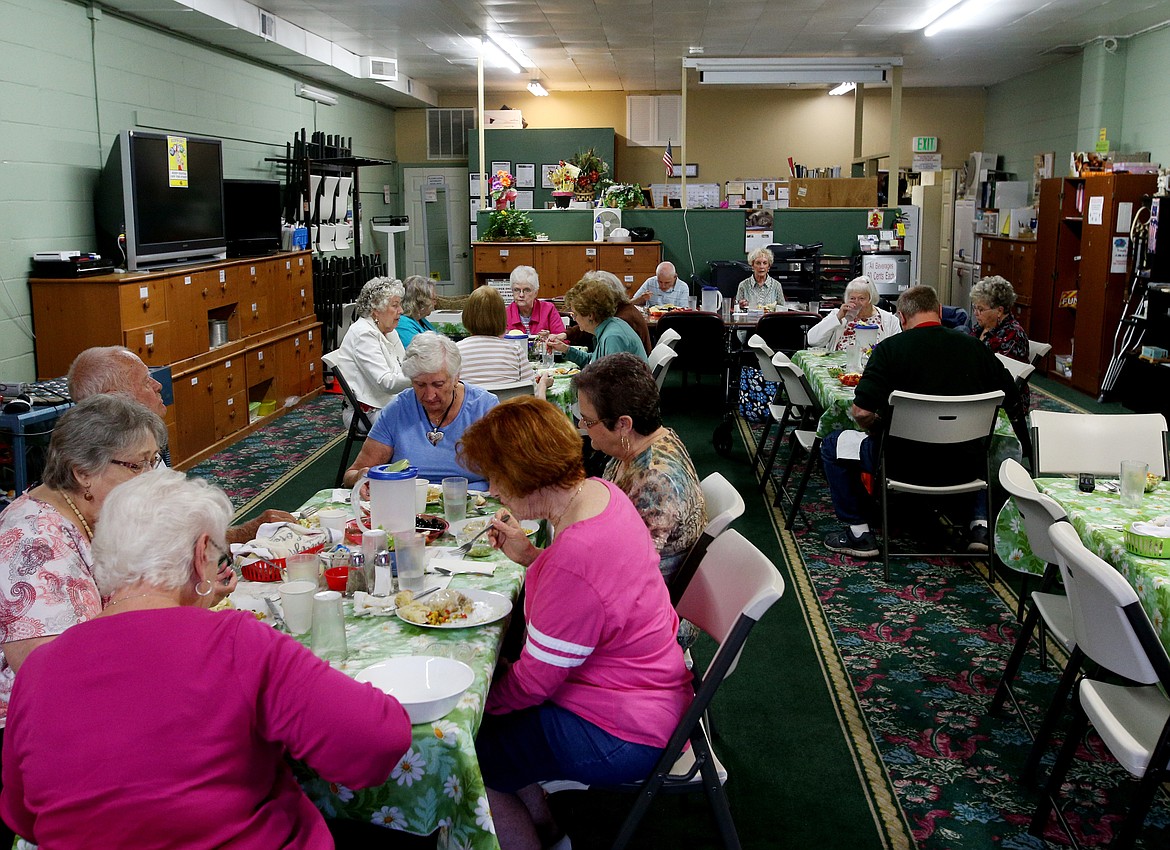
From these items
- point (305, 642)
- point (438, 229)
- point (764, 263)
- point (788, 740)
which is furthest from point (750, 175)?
point (305, 642)

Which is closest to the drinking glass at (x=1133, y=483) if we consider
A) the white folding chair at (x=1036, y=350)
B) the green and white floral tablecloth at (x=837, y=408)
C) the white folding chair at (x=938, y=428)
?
the white folding chair at (x=938, y=428)

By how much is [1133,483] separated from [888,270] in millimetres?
7496

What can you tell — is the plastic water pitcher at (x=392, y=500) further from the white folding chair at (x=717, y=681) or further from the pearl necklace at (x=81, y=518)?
the white folding chair at (x=717, y=681)

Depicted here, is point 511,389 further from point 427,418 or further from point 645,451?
point 645,451

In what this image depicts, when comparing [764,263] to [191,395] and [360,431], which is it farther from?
[191,395]

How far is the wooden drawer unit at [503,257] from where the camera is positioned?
10.7 metres

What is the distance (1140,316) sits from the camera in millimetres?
8836

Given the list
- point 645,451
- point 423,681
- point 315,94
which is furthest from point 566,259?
point 423,681

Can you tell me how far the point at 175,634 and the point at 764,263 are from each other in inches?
311

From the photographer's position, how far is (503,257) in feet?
35.3

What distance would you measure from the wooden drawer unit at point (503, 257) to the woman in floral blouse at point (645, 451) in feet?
25.7

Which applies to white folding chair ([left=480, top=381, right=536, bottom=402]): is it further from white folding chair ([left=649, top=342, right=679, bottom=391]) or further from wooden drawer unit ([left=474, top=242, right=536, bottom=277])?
wooden drawer unit ([left=474, top=242, right=536, bottom=277])

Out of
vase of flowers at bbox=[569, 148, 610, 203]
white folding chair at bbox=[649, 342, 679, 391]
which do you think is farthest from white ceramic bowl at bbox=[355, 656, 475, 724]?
vase of flowers at bbox=[569, 148, 610, 203]

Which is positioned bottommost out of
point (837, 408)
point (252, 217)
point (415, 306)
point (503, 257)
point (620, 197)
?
point (837, 408)
